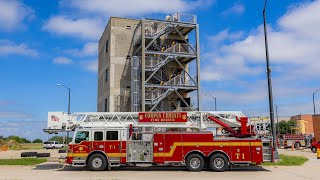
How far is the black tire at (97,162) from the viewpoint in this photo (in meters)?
19.8

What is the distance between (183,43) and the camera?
4475 centimetres

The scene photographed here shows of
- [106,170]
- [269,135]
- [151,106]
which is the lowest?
[106,170]

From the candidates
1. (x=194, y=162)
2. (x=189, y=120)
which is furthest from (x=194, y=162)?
(x=189, y=120)

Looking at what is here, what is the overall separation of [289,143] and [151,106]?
21.9m

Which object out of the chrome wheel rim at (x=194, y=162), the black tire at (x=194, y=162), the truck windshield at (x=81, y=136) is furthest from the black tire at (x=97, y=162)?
the chrome wheel rim at (x=194, y=162)

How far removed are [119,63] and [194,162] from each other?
91.1ft

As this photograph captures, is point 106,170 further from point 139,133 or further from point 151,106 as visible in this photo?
point 151,106

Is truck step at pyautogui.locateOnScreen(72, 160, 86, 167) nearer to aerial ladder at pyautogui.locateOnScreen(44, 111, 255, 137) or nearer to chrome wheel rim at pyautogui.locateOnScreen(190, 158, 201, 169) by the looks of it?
aerial ladder at pyautogui.locateOnScreen(44, 111, 255, 137)

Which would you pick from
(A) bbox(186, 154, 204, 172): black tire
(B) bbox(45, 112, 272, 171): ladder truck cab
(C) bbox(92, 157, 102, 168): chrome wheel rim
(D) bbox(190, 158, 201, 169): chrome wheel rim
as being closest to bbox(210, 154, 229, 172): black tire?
(B) bbox(45, 112, 272, 171): ladder truck cab

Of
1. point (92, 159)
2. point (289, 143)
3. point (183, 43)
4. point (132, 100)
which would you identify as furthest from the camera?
point (289, 143)

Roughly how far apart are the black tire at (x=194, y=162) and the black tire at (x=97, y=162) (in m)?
4.60

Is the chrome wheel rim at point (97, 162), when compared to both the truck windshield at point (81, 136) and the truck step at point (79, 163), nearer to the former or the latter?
the truck step at point (79, 163)

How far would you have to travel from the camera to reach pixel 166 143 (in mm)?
19922

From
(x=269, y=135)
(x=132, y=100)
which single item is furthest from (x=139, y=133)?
(x=132, y=100)
